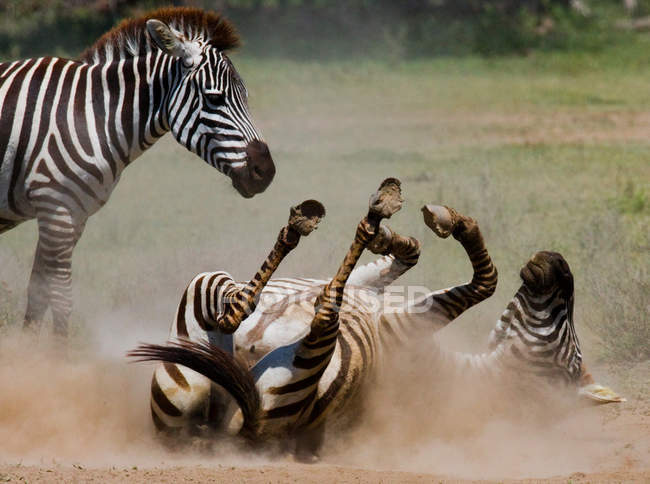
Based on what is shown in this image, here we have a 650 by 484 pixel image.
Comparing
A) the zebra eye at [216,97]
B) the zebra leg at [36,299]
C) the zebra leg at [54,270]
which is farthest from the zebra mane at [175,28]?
the zebra leg at [36,299]

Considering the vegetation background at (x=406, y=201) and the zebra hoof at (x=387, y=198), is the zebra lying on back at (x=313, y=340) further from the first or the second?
the vegetation background at (x=406, y=201)

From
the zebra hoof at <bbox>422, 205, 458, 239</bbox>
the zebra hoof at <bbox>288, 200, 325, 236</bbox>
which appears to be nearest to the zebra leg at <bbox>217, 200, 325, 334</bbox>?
the zebra hoof at <bbox>288, 200, 325, 236</bbox>

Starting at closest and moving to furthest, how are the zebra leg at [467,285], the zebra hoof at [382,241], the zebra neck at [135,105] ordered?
1. the zebra leg at [467,285]
2. the zebra hoof at [382,241]
3. the zebra neck at [135,105]

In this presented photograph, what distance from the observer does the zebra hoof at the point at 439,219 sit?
14.8 feet

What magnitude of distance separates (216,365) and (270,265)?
521 millimetres

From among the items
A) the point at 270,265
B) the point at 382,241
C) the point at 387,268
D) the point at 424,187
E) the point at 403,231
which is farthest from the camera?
the point at 424,187

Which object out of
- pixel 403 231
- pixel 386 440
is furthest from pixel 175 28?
pixel 403 231

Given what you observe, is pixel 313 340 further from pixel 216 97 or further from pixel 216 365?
pixel 216 97

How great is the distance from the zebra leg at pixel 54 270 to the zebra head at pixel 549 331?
239 cm

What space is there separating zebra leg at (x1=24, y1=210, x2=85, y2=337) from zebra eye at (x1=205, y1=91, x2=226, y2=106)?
96 cm

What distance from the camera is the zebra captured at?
5594mm

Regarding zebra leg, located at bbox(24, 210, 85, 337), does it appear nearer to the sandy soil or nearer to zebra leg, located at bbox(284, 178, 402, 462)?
the sandy soil

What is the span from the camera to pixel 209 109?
5637mm

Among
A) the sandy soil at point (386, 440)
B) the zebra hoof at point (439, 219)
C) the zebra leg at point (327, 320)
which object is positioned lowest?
the sandy soil at point (386, 440)
